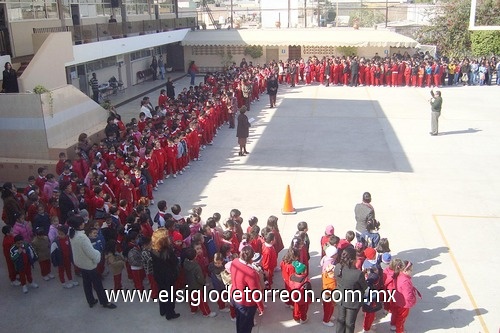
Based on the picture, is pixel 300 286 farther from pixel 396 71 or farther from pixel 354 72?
pixel 396 71

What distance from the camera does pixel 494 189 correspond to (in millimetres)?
11609

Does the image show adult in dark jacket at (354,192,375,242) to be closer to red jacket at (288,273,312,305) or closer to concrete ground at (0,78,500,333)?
concrete ground at (0,78,500,333)

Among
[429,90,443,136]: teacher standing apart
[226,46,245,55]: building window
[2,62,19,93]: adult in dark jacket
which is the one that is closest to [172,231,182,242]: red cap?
[2,62,19,93]: adult in dark jacket

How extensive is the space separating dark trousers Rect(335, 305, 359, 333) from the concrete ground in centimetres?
52

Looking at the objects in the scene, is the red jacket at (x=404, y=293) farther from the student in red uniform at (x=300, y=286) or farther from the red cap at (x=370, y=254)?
the student in red uniform at (x=300, y=286)

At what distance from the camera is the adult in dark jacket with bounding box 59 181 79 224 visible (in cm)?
888

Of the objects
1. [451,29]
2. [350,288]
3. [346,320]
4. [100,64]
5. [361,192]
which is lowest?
[361,192]

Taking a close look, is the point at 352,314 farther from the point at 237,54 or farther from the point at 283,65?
the point at 237,54

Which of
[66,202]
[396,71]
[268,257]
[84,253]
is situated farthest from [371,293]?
[396,71]

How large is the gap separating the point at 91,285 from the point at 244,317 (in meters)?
2.40

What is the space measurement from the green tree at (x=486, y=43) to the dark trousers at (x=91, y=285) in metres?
27.2

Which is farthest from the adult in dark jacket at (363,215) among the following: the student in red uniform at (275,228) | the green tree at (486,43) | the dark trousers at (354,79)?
the green tree at (486,43)

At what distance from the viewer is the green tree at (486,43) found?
28.0 metres

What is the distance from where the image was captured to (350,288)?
593 cm
